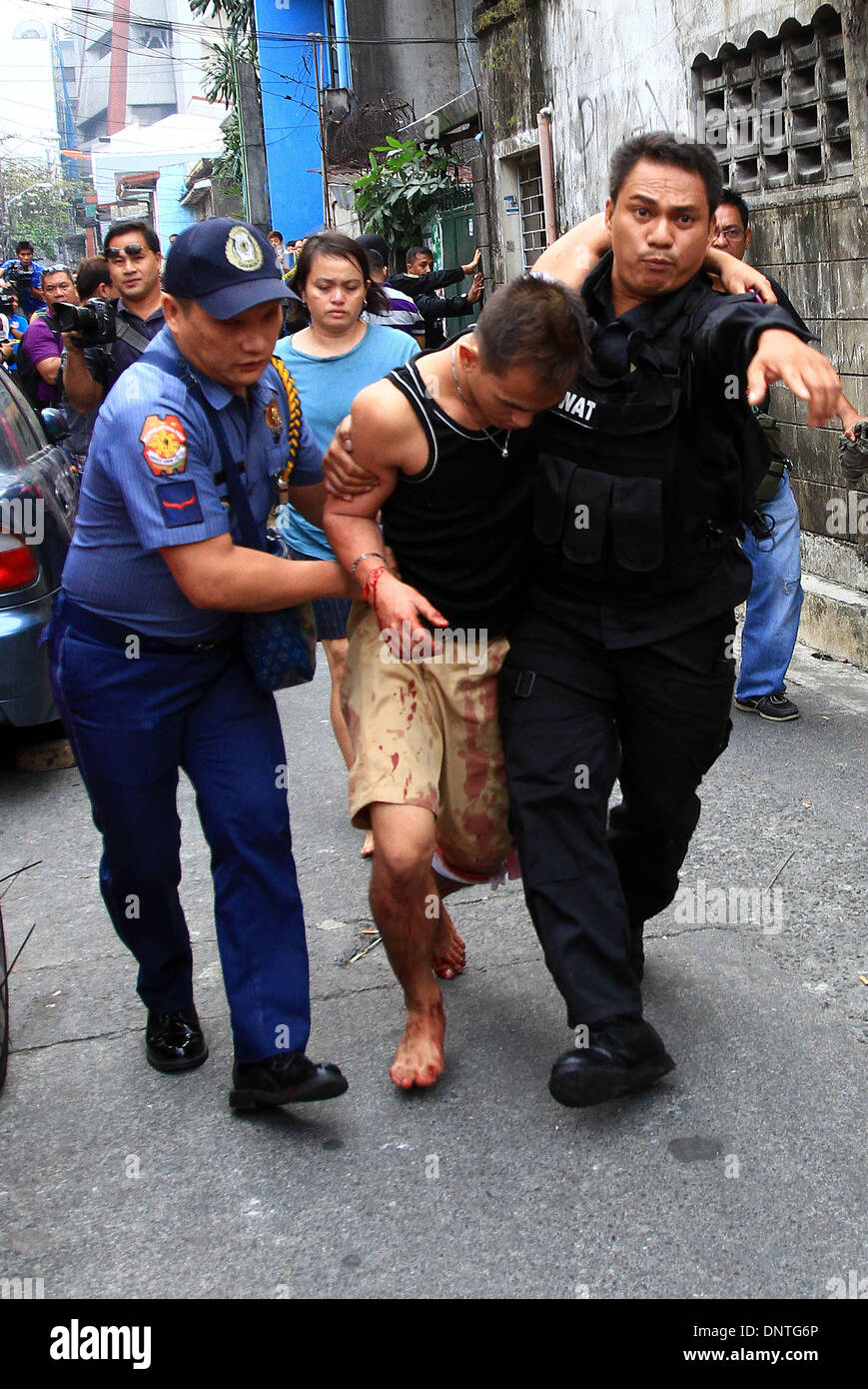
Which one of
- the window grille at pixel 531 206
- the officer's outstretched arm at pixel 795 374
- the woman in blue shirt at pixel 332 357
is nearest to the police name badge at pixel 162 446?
the officer's outstretched arm at pixel 795 374

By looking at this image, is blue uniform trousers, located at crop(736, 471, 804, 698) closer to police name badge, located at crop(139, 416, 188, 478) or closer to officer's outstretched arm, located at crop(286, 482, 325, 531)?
officer's outstretched arm, located at crop(286, 482, 325, 531)

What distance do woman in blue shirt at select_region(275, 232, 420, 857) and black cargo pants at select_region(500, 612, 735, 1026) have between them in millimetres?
1545

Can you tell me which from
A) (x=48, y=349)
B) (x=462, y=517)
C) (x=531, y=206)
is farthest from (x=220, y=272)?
(x=531, y=206)

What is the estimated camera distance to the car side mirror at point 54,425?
21.5 feet

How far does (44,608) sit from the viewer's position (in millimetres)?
5453

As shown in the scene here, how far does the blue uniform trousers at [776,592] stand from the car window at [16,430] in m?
3.10

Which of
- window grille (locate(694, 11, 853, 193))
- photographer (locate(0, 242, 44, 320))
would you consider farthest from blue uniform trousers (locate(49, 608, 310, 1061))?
photographer (locate(0, 242, 44, 320))

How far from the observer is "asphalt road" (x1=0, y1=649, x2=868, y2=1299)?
2500mm

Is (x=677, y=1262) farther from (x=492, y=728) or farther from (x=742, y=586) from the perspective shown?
(x=742, y=586)

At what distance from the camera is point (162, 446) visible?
268 cm

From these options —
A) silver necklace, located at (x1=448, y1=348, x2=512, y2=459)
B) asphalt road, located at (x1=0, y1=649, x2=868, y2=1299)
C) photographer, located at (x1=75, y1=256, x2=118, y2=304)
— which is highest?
photographer, located at (x1=75, y1=256, x2=118, y2=304)

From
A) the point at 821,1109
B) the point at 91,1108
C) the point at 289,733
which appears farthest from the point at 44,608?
the point at 821,1109

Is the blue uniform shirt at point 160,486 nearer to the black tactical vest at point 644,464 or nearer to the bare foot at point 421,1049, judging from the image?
the black tactical vest at point 644,464

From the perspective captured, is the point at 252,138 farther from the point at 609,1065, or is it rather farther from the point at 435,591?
the point at 609,1065
